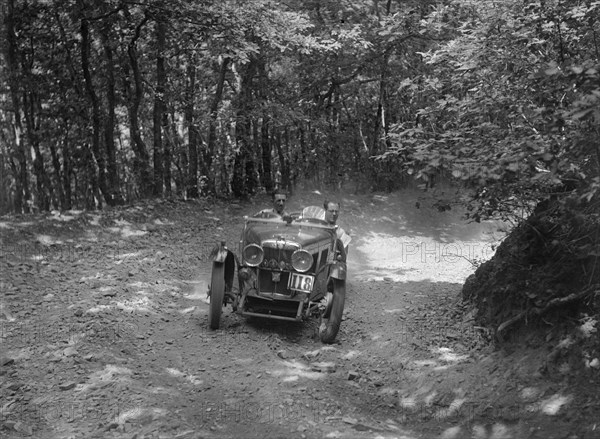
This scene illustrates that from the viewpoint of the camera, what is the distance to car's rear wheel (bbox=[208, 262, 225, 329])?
22.6ft

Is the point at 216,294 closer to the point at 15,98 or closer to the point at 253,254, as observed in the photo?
the point at 253,254

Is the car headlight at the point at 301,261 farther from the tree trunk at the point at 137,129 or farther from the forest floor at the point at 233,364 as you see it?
the tree trunk at the point at 137,129

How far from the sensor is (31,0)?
45.3ft

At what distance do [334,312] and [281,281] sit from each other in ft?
2.52

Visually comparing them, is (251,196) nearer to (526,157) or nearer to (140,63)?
(140,63)

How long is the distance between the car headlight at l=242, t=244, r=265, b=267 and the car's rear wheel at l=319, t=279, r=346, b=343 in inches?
37.9

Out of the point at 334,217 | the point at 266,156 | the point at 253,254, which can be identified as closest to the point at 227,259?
the point at 253,254

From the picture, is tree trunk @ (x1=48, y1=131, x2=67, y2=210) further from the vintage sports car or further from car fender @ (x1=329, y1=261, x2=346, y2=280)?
car fender @ (x1=329, y1=261, x2=346, y2=280)

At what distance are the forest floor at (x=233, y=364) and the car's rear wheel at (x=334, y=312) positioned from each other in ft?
0.48

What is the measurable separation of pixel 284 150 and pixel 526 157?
54.4 ft

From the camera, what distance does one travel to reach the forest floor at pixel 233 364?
4.75 meters

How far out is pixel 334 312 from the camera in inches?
268

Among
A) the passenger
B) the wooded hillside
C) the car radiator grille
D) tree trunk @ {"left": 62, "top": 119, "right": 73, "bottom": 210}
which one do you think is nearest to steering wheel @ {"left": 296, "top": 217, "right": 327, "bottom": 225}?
the passenger

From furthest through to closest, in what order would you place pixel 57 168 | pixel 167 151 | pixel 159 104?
pixel 57 168 < pixel 167 151 < pixel 159 104
